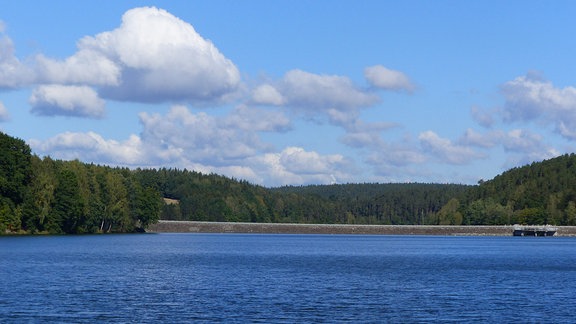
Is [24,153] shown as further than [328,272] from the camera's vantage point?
Yes

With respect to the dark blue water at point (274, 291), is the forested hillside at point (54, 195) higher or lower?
higher

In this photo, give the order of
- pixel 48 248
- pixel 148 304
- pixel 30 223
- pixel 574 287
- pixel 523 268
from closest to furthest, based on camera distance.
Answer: pixel 148 304, pixel 574 287, pixel 523 268, pixel 48 248, pixel 30 223

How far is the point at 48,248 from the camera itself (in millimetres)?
117938

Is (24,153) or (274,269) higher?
(24,153)

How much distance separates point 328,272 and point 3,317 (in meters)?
40.8

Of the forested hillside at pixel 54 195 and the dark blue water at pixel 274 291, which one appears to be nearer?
the dark blue water at pixel 274 291

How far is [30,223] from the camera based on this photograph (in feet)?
518

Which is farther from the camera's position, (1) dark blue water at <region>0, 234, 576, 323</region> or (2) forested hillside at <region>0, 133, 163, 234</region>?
(2) forested hillside at <region>0, 133, 163, 234</region>

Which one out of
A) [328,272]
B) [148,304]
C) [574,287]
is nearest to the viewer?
[148,304]

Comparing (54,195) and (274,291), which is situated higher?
(54,195)

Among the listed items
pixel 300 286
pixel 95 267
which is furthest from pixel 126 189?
pixel 300 286

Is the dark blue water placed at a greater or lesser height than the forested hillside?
lesser

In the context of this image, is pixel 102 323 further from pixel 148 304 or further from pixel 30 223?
pixel 30 223

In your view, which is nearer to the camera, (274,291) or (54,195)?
(274,291)
